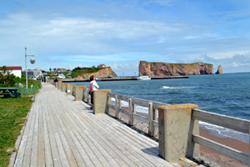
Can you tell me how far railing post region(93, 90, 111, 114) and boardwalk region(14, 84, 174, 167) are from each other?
1974 mm

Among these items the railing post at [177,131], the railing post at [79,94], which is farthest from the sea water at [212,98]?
the railing post at [177,131]

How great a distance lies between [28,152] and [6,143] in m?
1.16

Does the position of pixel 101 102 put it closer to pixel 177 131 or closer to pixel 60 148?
pixel 60 148

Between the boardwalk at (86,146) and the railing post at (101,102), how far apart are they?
1974 millimetres

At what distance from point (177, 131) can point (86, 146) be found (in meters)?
2.29

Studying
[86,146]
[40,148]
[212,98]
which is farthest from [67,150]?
[212,98]

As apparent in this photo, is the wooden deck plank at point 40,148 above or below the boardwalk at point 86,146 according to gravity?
below

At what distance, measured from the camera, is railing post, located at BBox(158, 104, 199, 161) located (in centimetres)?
454

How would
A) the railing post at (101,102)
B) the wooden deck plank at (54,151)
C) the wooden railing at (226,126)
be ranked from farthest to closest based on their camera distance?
the railing post at (101,102) < the wooden deck plank at (54,151) < the wooden railing at (226,126)

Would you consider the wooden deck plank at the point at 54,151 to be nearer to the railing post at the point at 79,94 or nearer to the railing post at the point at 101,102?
the railing post at the point at 101,102

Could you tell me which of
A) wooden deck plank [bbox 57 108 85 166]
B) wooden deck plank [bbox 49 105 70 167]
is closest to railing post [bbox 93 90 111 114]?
wooden deck plank [bbox 57 108 85 166]

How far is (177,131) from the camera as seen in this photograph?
4598mm

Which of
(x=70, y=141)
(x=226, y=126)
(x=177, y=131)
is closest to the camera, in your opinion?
(x=226, y=126)

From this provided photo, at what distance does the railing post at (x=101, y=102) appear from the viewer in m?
10.2
